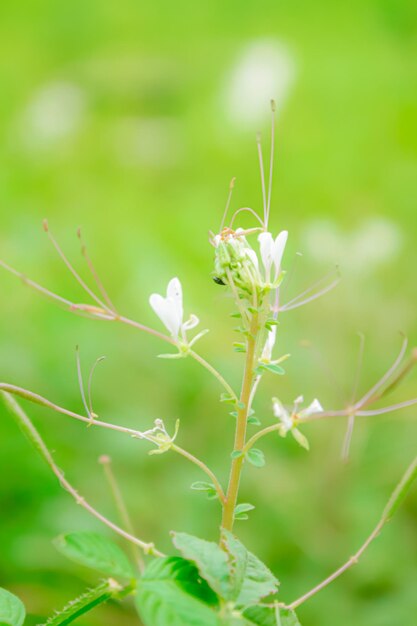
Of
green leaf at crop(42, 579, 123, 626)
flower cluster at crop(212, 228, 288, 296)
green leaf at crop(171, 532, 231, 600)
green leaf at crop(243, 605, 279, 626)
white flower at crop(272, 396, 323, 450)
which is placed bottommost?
green leaf at crop(243, 605, 279, 626)

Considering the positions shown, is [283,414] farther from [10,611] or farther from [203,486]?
[10,611]

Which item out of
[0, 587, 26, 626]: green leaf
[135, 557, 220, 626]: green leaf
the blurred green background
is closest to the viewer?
[135, 557, 220, 626]: green leaf

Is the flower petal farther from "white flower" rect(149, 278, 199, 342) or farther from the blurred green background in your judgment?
the blurred green background

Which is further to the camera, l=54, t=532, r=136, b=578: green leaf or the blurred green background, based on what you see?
the blurred green background

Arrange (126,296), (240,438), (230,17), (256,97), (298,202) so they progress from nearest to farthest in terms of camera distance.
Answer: (240,438) < (126,296) < (298,202) < (256,97) < (230,17)

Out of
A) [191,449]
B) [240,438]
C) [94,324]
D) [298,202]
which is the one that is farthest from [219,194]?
[240,438]

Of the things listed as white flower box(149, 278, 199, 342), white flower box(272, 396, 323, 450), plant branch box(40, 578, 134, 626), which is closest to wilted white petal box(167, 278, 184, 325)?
white flower box(149, 278, 199, 342)

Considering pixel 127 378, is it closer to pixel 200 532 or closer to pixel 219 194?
pixel 200 532
